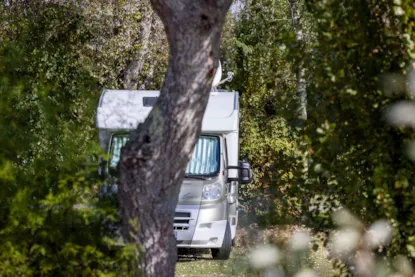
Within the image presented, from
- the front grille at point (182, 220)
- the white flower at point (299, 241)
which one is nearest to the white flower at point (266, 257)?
the white flower at point (299, 241)

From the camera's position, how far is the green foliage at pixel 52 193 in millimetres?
6000

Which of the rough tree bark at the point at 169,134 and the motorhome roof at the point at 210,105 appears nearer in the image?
the rough tree bark at the point at 169,134

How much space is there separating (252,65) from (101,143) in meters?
20.2

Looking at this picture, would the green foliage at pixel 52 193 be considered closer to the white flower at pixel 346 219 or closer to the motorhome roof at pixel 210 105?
the white flower at pixel 346 219

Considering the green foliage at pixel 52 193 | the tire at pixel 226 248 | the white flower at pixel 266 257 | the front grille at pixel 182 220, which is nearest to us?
the green foliage at pixel 52 193

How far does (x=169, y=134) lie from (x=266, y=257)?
116 cm

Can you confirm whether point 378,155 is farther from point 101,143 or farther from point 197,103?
point 101,143

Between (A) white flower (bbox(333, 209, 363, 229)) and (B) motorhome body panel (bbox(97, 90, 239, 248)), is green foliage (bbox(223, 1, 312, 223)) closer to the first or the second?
(A) white flower (bbox(333, 209, 363, 229))

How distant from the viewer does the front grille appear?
1311 centimetres

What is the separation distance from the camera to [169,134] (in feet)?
19.9

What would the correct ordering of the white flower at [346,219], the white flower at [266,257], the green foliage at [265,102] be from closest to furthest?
the white flower at [266,257] → the white flower at [346,219] → the green foliage at [265,102]

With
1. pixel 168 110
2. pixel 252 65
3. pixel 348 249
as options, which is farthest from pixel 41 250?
pixel 252 65

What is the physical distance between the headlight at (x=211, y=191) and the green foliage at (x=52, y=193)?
5.75 meters

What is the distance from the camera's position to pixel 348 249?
6406 millimetres
